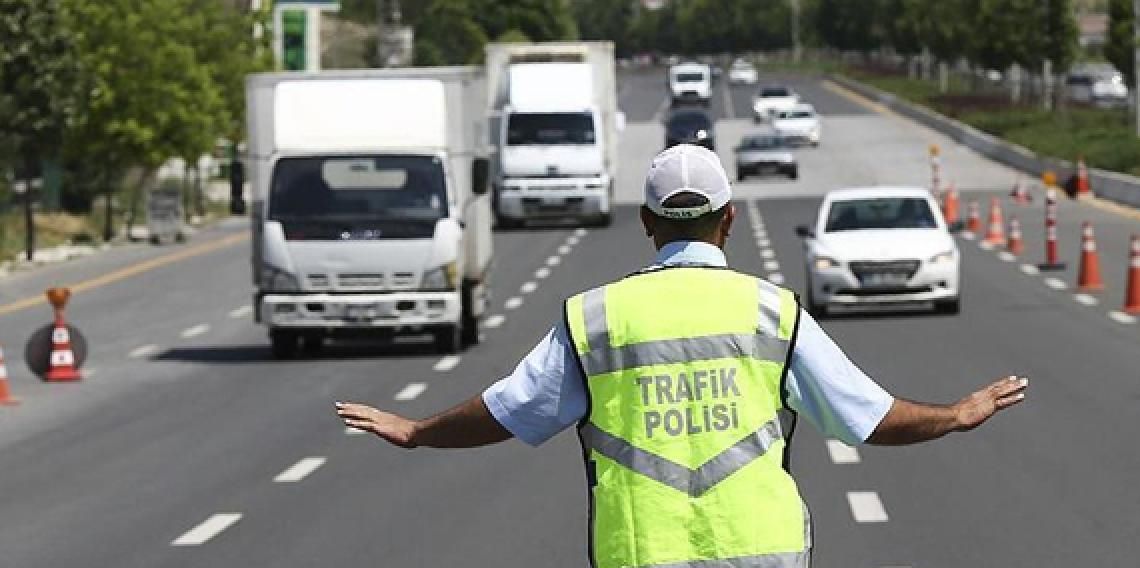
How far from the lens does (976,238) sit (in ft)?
155

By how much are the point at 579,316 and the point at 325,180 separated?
22.7m

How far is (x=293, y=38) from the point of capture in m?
89.1

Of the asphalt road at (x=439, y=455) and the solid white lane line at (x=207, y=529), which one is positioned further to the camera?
the solid white lane line at (x=207, y=529)

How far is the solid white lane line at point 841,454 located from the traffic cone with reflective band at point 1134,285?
1150cm

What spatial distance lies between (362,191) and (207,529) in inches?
518

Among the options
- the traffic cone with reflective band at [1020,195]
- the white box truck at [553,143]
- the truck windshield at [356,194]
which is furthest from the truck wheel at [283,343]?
the traffic cone with reflective band at [1020,195]

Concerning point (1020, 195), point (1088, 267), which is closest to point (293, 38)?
point (1020, 195)

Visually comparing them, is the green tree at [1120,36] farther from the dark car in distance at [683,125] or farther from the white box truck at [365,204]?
the white box truck at [365,204]

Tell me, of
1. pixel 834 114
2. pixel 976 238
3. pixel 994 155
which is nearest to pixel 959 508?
pixel 976 238

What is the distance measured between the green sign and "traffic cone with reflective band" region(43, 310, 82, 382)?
6191cm

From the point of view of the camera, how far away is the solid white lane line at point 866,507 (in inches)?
592

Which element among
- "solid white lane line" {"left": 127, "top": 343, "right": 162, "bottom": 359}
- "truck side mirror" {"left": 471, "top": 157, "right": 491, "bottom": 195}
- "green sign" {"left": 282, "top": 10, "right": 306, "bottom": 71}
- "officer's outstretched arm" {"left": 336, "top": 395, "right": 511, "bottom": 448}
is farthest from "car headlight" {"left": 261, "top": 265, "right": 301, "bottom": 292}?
"green sign" {"left": 282, "top": 10, "right": 306, "bottom": 71}

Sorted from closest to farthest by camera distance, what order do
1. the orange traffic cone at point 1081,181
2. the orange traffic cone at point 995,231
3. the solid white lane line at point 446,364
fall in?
the solid white lane line at point 446,364
the orange traffic cone at point 995,231
the orange traffic cone at point 1081,181

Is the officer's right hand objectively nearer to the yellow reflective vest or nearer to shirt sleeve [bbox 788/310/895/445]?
the yellow reflective vest
